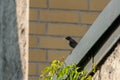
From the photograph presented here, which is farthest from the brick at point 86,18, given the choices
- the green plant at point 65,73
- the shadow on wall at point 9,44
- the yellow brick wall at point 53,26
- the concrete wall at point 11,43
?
the green plant at point 65,73

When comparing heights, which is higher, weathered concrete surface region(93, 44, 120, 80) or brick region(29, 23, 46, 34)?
brick region(29, 23, 46, 34)

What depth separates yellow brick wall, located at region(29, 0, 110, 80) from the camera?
4.02 m

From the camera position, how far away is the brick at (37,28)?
405 centimetres

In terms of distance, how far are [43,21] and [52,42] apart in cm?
19

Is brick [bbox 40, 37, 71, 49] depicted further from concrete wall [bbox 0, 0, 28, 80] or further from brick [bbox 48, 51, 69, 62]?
concrete wall [bbox 0, 0, 28, 80]

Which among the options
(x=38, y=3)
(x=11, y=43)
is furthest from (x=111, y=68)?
(x=11, y=43)

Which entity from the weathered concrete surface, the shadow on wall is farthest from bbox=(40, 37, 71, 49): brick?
the weathered concrete surface

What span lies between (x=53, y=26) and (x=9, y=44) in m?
0.75

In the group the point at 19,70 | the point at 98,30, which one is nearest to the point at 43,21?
the point at 19,70

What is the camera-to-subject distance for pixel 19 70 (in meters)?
4.48

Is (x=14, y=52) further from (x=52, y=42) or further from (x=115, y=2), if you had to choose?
(x=115, y=2)

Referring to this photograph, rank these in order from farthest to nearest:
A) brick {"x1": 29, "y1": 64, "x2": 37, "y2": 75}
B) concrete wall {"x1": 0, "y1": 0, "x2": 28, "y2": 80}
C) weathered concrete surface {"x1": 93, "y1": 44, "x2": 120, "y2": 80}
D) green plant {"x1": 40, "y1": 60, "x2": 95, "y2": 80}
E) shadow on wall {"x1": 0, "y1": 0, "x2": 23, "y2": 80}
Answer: shadow on wall {"x1": 0, "y1": 0, "x2": 23, "y2": 80} < concrete wall {"x1": 0, "y1": 0, "x2": 28, "y2": 80} < brick {"x1": 29, "y1": 64, "x2": 37, "y2": 75} < green plant {"x1": 40, "y1": 60, "x2": 95, "y2": 80} < weathered concrete surface {"x1": 93, "y1": 44, "x2": 120, "y2": 80}

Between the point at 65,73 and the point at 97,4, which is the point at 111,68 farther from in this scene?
the point at 97,4

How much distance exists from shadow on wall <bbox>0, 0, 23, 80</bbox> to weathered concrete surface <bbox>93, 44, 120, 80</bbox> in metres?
2.25
